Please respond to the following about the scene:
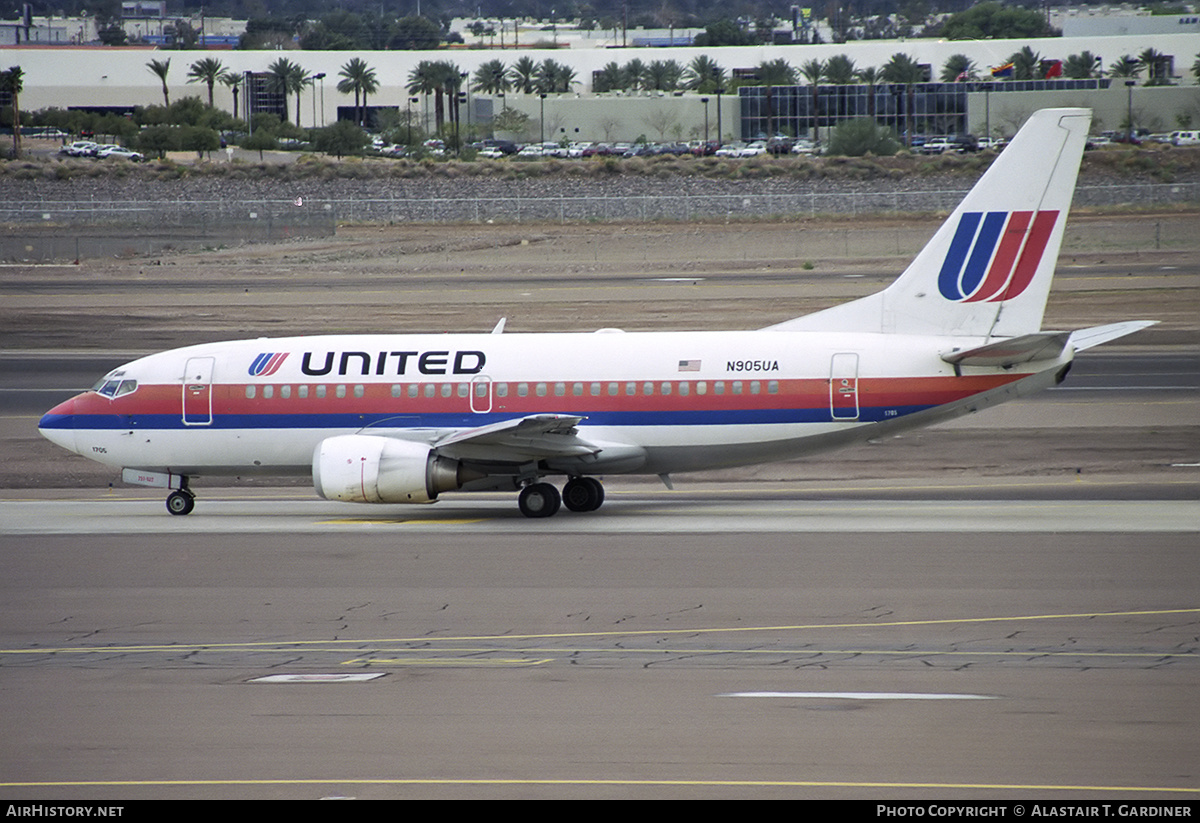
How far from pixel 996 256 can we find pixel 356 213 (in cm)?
8125

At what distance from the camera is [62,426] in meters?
28.9

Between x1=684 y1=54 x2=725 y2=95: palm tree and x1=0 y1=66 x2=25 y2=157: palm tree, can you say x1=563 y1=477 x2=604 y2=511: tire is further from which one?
x1=684 y1=54 x2=725 y2=95: palm tree

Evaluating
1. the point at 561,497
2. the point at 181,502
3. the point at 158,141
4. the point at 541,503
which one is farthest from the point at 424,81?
the point at 541,503

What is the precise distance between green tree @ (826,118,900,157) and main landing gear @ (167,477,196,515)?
4030 inches

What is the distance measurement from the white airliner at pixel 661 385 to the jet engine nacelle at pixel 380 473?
0.10ft

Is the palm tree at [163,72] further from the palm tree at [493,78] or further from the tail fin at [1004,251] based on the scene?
the tail fin at [1004,251]

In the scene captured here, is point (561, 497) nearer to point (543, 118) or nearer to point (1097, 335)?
point (1097, 335)

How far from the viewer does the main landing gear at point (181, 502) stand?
2812 centimetres

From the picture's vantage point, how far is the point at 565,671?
15828 millimetres

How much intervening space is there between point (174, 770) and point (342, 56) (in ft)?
575

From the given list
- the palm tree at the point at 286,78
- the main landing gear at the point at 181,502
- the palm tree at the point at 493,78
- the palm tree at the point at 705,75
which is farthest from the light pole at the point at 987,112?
the main landing gear at the point at 181,502
